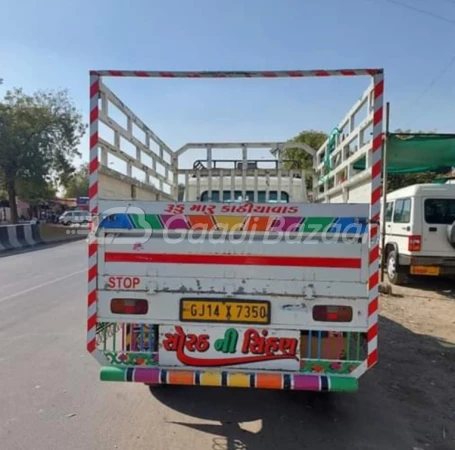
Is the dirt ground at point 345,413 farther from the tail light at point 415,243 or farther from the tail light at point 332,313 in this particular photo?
the tail light at point 415,243

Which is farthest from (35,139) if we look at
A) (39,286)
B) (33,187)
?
(39,286)

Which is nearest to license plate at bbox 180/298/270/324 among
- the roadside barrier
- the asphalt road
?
the asphalt road

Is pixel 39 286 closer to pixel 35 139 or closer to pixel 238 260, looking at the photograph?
pixel 238 260

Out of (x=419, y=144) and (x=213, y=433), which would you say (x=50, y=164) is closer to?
(x=419, y=144)

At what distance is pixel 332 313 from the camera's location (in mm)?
3289

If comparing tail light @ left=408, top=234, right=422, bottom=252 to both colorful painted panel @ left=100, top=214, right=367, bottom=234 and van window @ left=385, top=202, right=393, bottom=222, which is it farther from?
colorful painted panel @ left=100, top=214, right=367, bottom=234

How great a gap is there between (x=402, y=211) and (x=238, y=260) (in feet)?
27.6

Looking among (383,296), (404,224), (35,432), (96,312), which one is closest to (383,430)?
(96,312)

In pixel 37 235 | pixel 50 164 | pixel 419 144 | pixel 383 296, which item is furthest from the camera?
pixel 50 164

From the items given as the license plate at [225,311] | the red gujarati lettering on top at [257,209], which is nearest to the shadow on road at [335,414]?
the license plate at [225,311]

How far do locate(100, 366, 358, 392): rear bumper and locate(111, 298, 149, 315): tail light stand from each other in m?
0.43

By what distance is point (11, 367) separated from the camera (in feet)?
15.3

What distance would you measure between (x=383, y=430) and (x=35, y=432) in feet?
8.72

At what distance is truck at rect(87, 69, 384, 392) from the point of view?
129 inches
